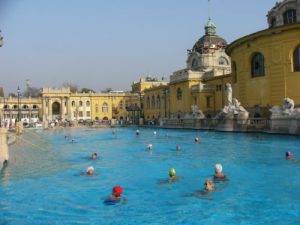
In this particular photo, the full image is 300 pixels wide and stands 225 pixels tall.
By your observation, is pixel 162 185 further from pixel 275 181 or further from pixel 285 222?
pixel 285 222

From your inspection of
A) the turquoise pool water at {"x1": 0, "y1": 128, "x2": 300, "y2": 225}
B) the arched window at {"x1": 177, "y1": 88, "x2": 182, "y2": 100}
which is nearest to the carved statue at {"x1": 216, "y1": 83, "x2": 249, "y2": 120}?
the turquoise pool water at {"x1": 0, "y1": 128, "x2": 300, "y2": 225}

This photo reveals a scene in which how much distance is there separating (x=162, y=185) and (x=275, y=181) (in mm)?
3558

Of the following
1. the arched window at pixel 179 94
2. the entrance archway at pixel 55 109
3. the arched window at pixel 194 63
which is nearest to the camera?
the arched window at pixel 179 94

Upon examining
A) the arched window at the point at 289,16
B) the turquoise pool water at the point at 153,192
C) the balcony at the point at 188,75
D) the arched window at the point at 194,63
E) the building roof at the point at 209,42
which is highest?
the building roof at the point at 209,42

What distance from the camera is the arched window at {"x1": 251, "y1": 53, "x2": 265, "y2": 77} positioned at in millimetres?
38153

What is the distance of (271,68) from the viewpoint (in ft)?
120

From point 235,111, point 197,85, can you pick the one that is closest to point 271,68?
point 235,111

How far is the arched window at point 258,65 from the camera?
125 feet

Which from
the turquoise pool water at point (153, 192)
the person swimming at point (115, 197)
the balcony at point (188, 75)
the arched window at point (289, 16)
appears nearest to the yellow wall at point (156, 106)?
the balcony at point (188, 75)

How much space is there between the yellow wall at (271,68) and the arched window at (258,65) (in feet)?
1.33

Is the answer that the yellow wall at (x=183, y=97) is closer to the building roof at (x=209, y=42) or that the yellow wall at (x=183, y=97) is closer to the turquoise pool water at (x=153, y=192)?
the building roof at (x=209, y=42)

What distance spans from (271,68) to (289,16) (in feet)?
34.8

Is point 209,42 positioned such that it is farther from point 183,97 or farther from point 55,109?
point 55,109

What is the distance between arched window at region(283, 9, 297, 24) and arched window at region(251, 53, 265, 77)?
804 centimetres
